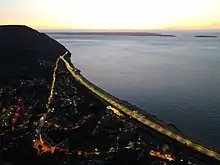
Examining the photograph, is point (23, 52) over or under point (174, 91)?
over

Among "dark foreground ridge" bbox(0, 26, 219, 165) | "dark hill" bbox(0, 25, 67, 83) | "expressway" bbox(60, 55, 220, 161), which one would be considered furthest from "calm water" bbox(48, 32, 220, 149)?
"dark hill" bbox(0, 25, 67, 83)

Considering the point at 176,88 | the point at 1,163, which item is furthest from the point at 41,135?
the point at 176,88

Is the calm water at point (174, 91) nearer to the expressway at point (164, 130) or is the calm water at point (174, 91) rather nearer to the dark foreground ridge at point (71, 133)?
the expressway at point (164, 130)

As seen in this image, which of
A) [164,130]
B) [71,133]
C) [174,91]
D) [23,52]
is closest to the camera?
[71,133]

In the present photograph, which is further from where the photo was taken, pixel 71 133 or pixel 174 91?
pixel 174 91

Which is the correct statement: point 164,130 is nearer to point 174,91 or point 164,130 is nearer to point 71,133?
point 71,133

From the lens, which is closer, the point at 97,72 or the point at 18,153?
the point at 18,153

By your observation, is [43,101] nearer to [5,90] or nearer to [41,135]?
[5,90]

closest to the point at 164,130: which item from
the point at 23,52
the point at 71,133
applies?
the point at 71,133
